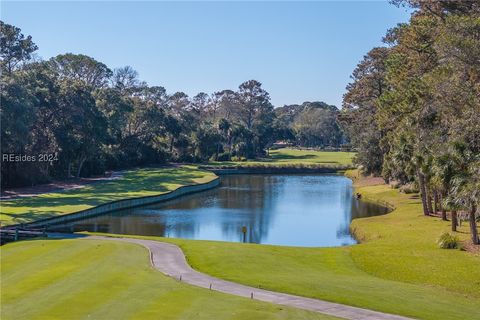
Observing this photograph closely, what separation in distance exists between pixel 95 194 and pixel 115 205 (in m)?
7.65

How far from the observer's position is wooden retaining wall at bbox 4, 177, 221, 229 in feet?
166

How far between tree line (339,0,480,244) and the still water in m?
9.46

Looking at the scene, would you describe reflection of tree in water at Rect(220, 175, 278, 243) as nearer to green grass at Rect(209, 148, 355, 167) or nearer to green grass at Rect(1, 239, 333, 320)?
green grass at Rect(209, 148, 355, 167)

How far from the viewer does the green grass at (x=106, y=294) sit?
19203mm

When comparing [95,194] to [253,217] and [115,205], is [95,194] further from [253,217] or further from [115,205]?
[253,217]

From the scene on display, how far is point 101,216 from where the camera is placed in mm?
59938

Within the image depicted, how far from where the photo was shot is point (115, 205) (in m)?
65.1

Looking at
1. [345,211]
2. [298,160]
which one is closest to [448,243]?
[345,211]

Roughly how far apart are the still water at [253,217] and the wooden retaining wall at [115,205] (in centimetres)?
119

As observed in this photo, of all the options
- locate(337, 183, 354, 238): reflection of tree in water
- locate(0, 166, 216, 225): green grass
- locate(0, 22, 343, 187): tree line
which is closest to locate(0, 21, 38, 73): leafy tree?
locate(0, 22, 343, 187): tree line

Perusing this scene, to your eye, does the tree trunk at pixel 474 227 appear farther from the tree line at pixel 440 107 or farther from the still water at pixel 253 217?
the still water at pixel 253 217

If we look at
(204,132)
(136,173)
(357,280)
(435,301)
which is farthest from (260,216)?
(204,132)

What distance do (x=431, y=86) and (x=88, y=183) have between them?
195 feet

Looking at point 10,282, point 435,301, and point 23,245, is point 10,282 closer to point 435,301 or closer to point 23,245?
point 23,245
